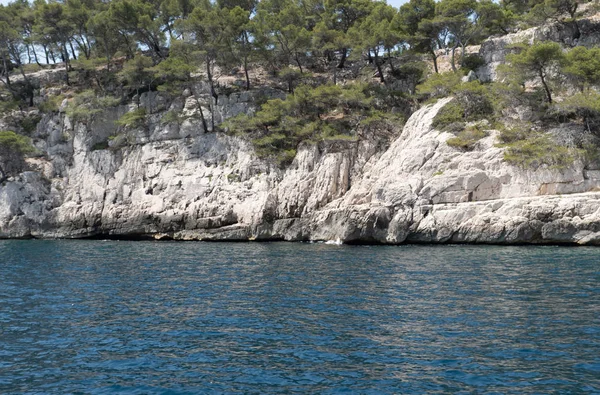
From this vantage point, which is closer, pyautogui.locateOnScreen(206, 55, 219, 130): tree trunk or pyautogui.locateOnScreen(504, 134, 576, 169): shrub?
pyautogui.locateOnScreen(504, 134, 576, 169): shrub

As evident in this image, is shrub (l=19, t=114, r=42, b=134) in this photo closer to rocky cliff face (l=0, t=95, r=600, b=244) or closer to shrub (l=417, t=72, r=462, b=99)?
rocky cliff face (l=0, t=95, r=600, b=244)

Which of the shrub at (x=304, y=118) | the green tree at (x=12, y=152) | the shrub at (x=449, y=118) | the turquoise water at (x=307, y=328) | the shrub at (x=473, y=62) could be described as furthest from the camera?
the green tree at (x=12, y=152)

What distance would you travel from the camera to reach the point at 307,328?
14.9 m

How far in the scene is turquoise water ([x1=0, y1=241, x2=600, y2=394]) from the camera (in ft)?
35.7

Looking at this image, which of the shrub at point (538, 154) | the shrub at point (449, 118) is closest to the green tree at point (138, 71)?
the shrub at point (449, 118)

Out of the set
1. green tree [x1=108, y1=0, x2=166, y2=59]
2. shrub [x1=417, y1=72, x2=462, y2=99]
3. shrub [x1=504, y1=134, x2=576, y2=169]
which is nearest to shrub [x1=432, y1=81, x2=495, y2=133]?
shrub [x1=417, y1=72, x2=462, y2=99]

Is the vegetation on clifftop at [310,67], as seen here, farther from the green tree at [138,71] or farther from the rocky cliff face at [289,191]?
the rocky cliff face at [289,191]

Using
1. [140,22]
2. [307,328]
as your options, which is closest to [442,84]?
[307,328]

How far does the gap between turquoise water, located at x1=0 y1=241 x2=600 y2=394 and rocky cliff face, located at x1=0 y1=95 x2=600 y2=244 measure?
27.4ft

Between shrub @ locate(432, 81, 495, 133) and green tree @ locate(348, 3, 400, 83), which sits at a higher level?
green tree @ locate(348, 3, 400, 83)

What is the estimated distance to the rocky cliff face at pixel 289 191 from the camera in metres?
35.8

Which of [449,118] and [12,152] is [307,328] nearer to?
[449,118]

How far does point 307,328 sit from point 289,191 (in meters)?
31.7

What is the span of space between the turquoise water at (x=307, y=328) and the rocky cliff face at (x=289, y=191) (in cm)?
836
